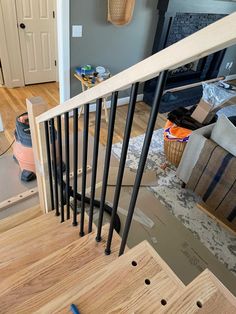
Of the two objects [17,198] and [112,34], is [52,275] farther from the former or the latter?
[112,34]

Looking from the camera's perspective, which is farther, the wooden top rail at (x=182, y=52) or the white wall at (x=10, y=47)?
the white wall at (x=10, y=47)

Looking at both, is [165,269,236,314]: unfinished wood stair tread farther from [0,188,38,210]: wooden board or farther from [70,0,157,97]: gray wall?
[70,0,157,97]: gray wall

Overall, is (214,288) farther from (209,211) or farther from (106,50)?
(106,50)

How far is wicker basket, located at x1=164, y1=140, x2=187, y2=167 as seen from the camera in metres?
2.33

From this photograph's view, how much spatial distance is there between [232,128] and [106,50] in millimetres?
2083

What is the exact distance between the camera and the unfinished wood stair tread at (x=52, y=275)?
956 mm

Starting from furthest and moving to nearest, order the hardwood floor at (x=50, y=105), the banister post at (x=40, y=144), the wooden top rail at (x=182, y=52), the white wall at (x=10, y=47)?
1. the white wall at (x=10, y=47)
2. the hardwood floor at (x=50, y=105)
3. the banister post at (x=40, y=144)
4. the wooden top rail at (x=182, y=52)

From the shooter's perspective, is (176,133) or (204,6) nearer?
(176,133)

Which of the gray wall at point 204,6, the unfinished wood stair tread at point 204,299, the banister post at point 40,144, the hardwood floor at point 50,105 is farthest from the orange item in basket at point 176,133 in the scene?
the gray wall at point 204,6

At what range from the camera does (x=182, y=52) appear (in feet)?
1.48

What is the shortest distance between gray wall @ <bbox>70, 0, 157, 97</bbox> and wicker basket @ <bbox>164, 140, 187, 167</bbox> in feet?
4.98

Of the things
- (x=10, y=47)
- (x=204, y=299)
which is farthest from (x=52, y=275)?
(x=10, y=47)

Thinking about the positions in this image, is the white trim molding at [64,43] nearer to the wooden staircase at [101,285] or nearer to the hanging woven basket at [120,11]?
the hanging woven basket at [120,11]

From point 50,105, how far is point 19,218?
2149 millimetres
